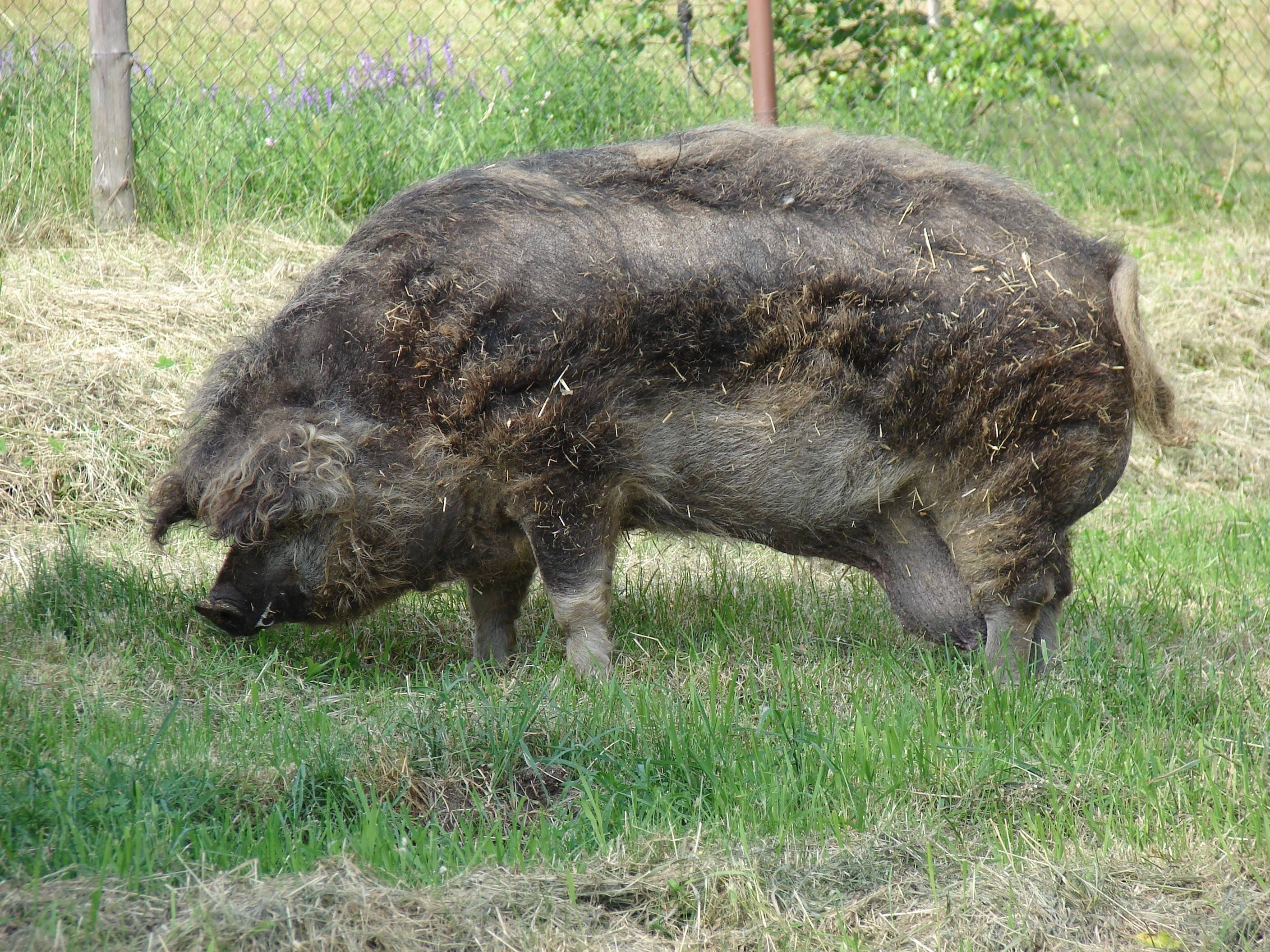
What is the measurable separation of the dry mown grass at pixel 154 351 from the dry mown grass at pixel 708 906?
315cm

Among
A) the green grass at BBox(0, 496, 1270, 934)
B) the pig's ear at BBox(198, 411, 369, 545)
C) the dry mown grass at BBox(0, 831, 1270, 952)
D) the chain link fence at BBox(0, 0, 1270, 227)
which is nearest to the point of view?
the dry mown grass at BBox(0, 831, 1270, 952)

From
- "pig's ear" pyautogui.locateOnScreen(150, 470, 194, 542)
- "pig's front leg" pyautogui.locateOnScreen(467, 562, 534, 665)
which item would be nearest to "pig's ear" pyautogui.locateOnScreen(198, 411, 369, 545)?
"pig's ear" pyautogui.locateOnScreen(150, 470, 194, 542)

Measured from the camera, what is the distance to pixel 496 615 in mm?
4309

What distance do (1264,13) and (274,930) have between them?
1495cm

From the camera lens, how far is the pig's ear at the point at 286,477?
3660mm

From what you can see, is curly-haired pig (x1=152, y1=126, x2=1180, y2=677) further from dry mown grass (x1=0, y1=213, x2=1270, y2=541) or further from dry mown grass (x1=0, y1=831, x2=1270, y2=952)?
dry mown grass (x1=0, y1=213, x2=1270, y2=541)

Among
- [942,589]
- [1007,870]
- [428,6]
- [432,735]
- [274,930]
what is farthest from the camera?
[428,6]

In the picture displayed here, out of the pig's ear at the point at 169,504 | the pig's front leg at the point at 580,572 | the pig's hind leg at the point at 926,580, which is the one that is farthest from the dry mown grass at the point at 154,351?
the pig's front leg at the point at 580,572

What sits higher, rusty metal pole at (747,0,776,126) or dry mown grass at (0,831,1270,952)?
rusty metal pole at (747,0,776,126)

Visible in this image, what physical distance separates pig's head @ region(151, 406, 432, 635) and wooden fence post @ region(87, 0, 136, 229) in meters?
3.39

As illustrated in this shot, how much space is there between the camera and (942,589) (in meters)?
4.07

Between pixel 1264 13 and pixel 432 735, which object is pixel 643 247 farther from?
pixel 1264 13

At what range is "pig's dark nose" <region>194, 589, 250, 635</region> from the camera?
3.82m

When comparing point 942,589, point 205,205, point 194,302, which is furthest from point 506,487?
point 205,205
